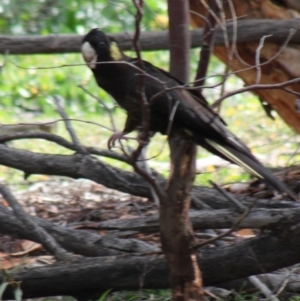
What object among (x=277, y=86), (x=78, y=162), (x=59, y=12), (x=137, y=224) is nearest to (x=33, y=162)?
(x=78, y=162)

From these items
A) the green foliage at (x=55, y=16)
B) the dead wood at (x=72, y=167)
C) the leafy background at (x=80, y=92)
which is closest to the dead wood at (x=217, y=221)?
the dead wood at (x=72, y=167)

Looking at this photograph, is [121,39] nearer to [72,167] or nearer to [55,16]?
[72,167]

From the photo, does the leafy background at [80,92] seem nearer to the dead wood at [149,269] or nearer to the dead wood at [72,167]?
the dead wood at [72,167]

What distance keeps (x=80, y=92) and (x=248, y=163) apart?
209 inches

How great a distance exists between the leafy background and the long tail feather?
2453 mm

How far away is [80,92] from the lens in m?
7.86

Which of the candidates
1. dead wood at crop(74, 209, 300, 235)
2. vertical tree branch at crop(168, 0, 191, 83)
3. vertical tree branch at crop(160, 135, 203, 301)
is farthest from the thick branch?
vertical tree branch at crop(160, 135, 203, 301)

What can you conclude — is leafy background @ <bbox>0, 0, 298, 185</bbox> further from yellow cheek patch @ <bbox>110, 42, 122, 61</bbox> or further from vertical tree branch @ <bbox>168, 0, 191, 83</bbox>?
vertical tree branch @ <bbox>168, 0, 191, 83</bbox>

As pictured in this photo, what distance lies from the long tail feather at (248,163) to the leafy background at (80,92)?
2.45 meters

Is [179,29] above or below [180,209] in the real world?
above

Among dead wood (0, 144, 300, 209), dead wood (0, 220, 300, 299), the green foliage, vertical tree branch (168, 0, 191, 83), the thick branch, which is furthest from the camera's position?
the green foliage

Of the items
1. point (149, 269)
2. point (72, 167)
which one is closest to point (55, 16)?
point (72, 167)

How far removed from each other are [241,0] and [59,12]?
9.51 feet

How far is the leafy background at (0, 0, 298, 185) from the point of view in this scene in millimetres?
6094
